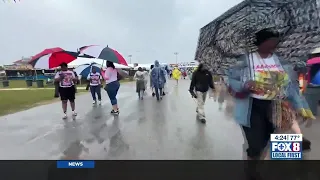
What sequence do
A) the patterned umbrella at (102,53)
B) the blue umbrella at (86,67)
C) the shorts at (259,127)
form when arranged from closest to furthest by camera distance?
1. the shorts at (259,127)
2. the patterned umbrella at (102,53)
3. the blue umbrella at (86,67)

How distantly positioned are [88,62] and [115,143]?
4.61 ft

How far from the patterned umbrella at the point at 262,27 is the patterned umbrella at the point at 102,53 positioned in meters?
0.84

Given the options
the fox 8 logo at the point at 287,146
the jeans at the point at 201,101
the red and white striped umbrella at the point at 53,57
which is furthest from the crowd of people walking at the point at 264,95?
the jeans at the point at 201,101

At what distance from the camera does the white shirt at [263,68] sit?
2.43 metres

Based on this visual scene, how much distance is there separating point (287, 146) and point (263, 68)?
26.9 inches

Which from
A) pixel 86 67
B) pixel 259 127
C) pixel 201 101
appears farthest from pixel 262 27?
pixel 201 101

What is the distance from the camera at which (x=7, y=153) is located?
3.30 m

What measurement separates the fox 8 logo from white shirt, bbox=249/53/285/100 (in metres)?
0.41

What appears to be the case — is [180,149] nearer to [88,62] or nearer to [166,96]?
[88,62]

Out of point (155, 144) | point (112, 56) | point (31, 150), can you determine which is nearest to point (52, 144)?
point (31, 150)

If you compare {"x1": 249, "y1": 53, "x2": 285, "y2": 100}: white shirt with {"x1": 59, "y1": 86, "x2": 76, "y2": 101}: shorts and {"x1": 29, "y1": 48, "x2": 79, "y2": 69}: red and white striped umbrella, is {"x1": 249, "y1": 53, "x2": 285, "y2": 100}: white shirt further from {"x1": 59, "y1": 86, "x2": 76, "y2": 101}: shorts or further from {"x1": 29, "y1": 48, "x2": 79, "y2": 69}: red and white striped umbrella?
{"x1": 59, "y1": 86, "x2": 76, "y2": 101}: shorts

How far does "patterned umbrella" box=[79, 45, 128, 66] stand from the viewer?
8.92 ft

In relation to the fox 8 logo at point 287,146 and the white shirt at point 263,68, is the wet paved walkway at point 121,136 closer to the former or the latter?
the fox 8 logo at point 287,146

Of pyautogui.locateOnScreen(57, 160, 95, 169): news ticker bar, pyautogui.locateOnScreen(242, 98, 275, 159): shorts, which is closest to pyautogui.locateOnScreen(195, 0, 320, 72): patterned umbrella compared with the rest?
pyautogui.locateOnScreen(242, 98, 275, 159): shorts
